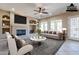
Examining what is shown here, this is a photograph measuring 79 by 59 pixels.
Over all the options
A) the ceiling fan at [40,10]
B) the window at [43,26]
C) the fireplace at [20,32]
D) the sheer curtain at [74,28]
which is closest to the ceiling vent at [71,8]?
the sheer curtain at [74,28]

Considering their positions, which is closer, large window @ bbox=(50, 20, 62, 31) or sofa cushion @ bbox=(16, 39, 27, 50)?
sofa cushion @ bbox=(16, 39, 27, 50)

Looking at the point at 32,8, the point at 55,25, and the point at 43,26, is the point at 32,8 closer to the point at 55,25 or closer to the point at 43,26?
the point at 43,26

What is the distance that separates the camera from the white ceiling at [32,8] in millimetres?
2438

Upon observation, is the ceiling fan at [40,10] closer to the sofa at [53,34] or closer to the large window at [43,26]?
the large window at [43,26]

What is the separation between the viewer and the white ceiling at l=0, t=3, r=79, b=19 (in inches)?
96.0

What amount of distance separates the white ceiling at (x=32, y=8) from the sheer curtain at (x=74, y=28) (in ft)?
1.19

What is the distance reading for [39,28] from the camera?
2715mm

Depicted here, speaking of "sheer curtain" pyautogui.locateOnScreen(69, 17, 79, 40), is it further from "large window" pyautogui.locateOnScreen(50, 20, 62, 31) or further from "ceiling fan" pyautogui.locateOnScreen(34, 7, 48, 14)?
"ceiling fan" pyautogui.locateOnScreen(34, 7, 48, 14)

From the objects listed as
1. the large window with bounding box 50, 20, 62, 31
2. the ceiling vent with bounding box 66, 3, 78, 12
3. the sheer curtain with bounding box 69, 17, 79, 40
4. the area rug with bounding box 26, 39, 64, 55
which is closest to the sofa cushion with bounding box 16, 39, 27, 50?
the area rug with bounding box 26, 39, 64, 55

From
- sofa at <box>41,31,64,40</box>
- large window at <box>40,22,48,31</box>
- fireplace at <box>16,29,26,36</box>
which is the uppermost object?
large window at <box>40,22,48,31</box>

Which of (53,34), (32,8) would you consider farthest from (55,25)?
(32,8)

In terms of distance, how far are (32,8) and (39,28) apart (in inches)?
23.1

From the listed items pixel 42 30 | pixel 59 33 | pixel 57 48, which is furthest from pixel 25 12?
pixel 57 48

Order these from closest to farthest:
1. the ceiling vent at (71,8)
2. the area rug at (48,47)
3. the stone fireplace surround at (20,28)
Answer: the ceiling vent at (71,8)
the area rug at (48,47)
the stone fireplace surround at (20,28)
